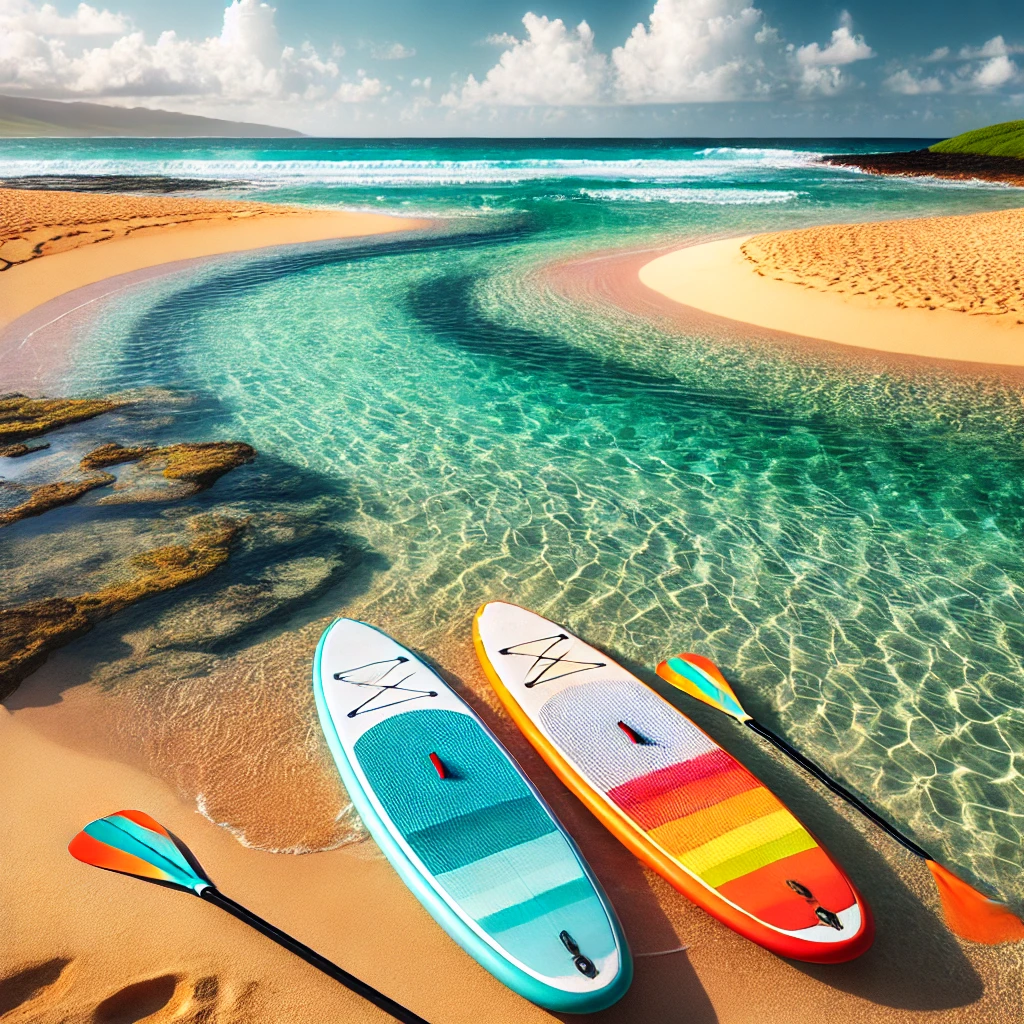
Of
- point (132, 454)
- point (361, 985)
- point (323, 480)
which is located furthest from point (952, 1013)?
point (132, 454)

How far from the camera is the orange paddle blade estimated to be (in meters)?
4.36

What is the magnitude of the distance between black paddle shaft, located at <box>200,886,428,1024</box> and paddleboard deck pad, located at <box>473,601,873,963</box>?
1.68 meters

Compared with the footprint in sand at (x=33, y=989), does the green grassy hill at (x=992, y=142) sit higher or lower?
higher

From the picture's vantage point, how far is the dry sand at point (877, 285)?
14953 millimetres

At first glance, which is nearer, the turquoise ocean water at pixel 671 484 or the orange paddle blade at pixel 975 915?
the orange paddle blade at pixel 975 915

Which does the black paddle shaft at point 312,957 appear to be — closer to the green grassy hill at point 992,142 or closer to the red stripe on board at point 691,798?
the red stripe on board at point 691,798

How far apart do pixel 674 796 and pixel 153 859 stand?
336cm

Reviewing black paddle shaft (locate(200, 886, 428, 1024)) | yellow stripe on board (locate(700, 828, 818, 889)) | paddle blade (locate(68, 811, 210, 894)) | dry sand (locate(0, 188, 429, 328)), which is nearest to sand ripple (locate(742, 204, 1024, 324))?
yellow stripe on board (locate(700, 828, 818, 889))

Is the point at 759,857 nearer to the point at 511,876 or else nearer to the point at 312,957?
the point at 511,876

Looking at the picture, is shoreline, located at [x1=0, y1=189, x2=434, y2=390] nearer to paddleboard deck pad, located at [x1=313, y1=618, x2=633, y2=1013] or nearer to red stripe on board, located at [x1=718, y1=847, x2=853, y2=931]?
paddleboard deck pad, located at [x1=313, y1=618, x2=633, y2=1013]

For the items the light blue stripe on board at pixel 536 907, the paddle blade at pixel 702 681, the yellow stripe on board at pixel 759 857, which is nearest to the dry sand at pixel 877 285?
the paddle blade at pixel 702 681

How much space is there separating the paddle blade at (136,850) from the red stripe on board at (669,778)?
2.67 meters

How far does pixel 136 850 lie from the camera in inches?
178

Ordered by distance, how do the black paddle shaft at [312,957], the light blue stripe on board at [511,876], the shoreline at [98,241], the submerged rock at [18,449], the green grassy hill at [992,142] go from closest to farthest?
the black paddle shaft at [312,957] → the light blue stripe on board at [511,876] → the submerged rock at [18,449] → the shoreline at [98,241] → the green grassy hill at [992,142]
